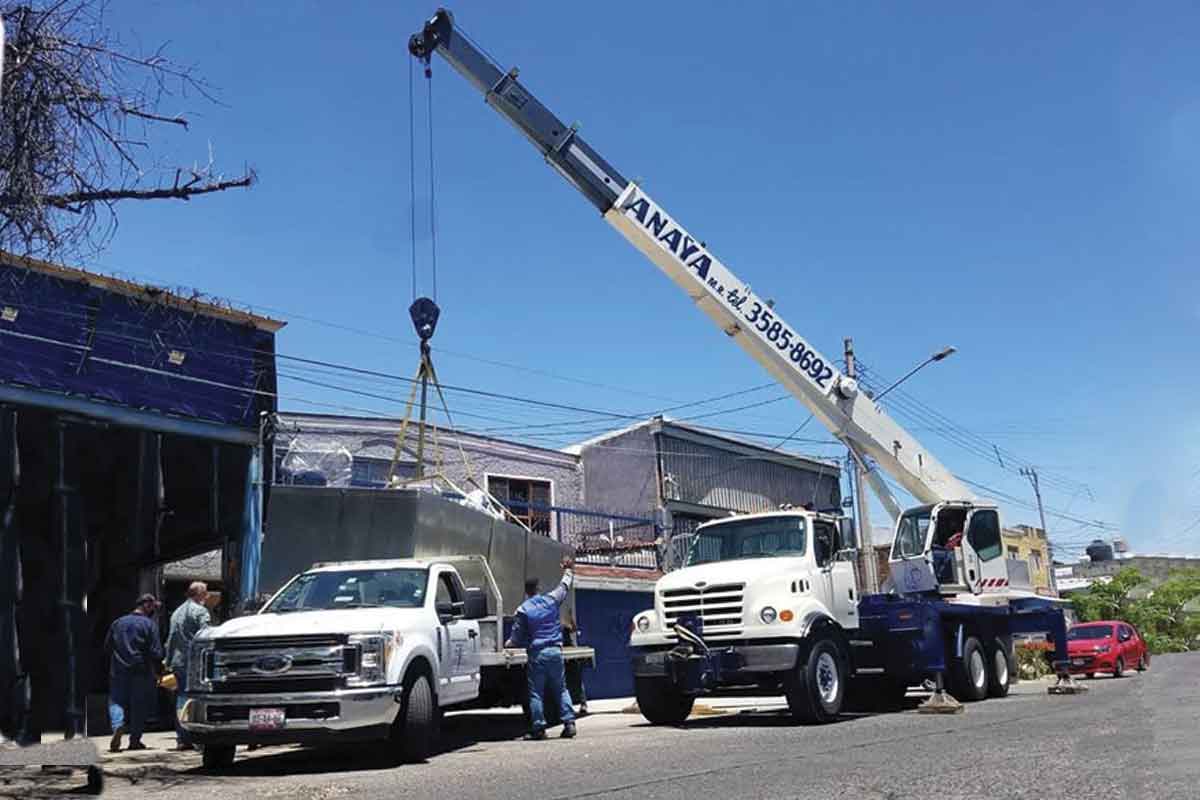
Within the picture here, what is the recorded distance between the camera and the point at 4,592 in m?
14.8

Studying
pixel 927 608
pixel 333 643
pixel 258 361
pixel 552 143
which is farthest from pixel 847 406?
pixel 333 643

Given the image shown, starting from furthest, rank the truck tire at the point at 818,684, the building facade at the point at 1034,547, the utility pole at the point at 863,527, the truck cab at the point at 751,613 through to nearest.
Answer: the building facade at the point at 1034,547
the utility pole at the point at 863,527
the truck cab at the point at 751,613
the truck tire at the point at 818,684

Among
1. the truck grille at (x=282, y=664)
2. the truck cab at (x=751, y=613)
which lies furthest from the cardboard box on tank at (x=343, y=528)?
the truck cab at (x=751, y=613)

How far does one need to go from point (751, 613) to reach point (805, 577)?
89 centimetres

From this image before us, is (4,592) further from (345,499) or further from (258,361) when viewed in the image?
(345,499)

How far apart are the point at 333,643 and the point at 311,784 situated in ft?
4.27

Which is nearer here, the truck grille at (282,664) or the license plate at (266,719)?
the license plate at (266,719)

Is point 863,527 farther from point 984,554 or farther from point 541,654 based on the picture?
point 541,654

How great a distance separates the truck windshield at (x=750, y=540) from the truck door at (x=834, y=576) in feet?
0.79

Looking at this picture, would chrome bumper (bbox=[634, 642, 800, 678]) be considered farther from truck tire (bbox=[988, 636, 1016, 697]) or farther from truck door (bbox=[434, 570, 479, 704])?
truck tire (bbox=[988, 636, 1016, 697])

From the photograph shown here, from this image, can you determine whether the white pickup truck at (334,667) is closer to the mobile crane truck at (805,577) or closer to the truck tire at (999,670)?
the mobile crane truck at (805,577)

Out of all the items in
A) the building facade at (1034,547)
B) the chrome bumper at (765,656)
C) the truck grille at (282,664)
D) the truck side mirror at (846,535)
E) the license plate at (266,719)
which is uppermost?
the building facade at (1034,547)

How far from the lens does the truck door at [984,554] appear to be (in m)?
17.7

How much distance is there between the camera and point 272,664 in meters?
9.53
